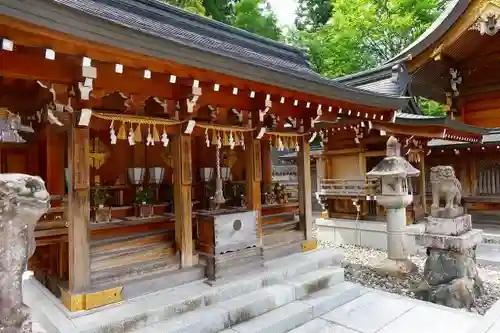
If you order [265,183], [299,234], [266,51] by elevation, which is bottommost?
[299,234]

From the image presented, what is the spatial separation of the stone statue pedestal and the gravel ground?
0.18m

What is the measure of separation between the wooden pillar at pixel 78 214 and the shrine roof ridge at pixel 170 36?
4.42 feet

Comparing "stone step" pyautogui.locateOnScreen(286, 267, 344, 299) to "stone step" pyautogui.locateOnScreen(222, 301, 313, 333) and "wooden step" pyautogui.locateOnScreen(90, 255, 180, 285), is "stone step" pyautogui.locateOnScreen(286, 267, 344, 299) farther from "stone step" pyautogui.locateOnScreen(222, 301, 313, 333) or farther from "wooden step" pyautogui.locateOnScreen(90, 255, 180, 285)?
"wooden step" pyautogui.locateOnScreen(90, 255, 180, 285)

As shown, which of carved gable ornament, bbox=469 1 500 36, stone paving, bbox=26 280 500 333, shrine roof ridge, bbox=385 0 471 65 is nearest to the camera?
stone paving, bbox=26 280 500 333

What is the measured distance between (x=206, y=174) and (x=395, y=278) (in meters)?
4.33

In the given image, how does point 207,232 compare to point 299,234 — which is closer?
point 207,232

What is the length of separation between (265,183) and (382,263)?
3129mm

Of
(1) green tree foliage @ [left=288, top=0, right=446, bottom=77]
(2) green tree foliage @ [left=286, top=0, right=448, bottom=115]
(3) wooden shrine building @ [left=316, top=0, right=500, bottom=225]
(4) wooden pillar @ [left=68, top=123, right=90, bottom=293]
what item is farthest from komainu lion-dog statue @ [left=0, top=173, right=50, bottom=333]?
(1) green tree foliage @ [left=288, top=0, right=446, bottom=77]

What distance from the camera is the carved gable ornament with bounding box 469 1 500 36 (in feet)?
26.3

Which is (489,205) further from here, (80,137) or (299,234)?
(80,137)

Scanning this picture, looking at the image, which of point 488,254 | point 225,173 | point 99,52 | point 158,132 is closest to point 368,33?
point 488,254

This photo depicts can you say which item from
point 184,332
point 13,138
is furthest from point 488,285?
point 13,138

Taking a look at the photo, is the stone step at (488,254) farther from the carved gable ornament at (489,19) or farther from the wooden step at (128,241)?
the wooden step at (128,241)

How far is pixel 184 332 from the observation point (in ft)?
11.7
